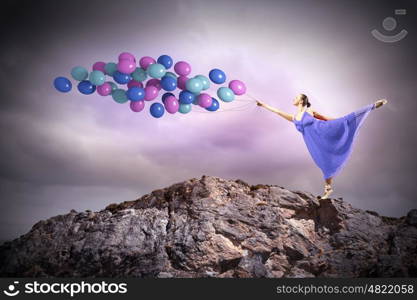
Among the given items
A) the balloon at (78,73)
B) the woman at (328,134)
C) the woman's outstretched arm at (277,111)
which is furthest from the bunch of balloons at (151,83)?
the woman at (328,134)

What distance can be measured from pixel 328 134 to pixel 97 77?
2705mm

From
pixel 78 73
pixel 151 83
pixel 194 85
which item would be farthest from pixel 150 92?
pixel 78 73

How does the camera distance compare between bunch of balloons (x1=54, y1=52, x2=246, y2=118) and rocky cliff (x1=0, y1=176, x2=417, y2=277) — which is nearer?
rocky cliff (x1=0, y1=176, x2=417, y2=277)

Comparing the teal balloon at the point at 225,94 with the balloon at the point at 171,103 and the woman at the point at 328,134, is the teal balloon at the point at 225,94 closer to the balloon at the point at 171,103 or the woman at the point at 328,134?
the balloon at the point at 171,103

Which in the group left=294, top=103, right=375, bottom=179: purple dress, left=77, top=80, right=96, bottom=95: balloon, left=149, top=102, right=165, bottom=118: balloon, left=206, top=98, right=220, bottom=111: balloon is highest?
left=77, top=80, right=96, bottom=95: balloon

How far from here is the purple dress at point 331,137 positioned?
4516 mm

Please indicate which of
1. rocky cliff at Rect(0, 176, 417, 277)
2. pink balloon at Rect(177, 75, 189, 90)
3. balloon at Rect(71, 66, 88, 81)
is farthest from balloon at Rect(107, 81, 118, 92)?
rocky cliff at Rect(0, 176, 417, 277)

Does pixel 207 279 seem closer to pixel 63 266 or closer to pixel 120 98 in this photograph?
pixel 63 266

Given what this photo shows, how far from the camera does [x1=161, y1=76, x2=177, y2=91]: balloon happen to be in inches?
177

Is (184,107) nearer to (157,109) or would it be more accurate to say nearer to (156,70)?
(157,109)

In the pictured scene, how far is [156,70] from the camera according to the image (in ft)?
14.5

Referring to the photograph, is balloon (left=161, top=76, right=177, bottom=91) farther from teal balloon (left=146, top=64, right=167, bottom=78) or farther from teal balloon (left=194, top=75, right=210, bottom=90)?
teal balloon (left=194, top=75, right=210, bottom=90)

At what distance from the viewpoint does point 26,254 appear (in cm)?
435

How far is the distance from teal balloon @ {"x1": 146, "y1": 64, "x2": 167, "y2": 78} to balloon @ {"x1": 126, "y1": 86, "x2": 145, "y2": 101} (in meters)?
0.21
